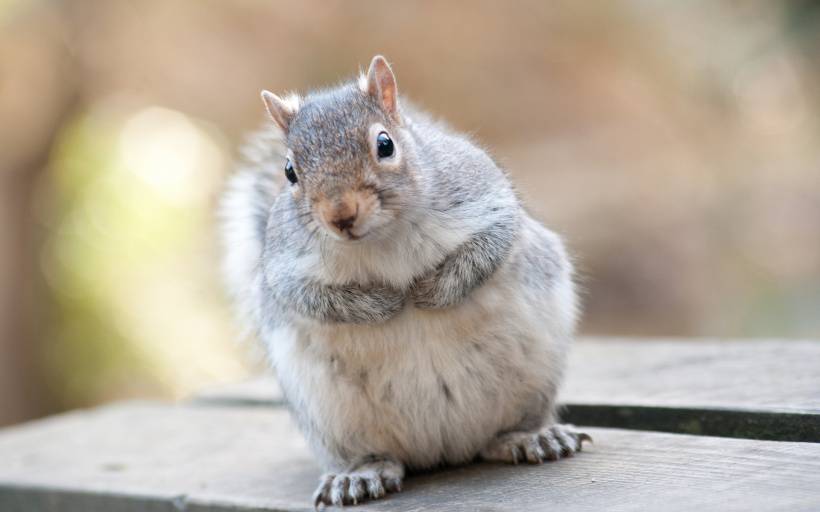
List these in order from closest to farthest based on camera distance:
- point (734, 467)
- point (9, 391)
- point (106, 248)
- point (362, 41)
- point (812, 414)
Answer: point (734, 467), point (812, 414), point (106, 248), point (9, 391), point (362, 41)

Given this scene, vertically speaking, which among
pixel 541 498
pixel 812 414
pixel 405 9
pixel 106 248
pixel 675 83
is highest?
pixel 405 9

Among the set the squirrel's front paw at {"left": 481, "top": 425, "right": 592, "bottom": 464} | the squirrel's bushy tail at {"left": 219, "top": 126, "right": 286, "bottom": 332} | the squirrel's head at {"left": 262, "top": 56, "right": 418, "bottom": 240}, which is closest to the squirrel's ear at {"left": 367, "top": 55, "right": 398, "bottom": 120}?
the squirrel's head at {"left": 262, "top": 56, "right": 418, "bottom": 240}

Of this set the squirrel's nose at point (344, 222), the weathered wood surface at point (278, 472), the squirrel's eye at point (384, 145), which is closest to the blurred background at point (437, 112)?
the weathered wood surface at point (278, 472)

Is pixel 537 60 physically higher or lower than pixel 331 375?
higher

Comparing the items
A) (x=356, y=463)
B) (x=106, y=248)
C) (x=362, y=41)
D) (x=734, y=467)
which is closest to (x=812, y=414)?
(x=734, y=467)

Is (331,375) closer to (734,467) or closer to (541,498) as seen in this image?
(541,498)

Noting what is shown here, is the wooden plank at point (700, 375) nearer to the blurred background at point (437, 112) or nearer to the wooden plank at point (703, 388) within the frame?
the wooden plank at point (703, 388)

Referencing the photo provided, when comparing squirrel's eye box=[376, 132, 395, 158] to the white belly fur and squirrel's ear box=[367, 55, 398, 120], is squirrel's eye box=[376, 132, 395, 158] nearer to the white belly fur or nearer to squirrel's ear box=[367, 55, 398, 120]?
squirrel's ear box=[367, 55, 398, 120]
